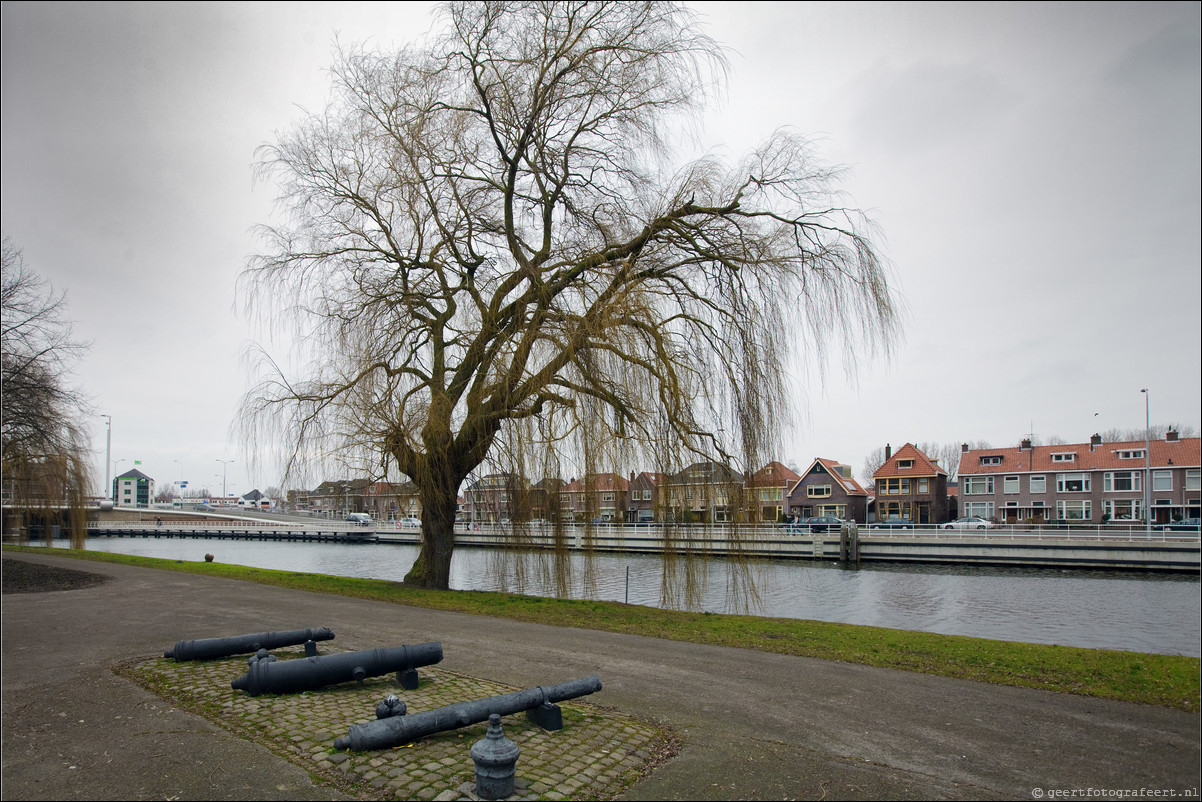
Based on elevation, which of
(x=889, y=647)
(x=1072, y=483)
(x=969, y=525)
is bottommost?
(x=969, y=525)

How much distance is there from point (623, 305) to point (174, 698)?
8.17 meters

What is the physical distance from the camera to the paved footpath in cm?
464

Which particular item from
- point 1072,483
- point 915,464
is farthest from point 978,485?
point 1072,483

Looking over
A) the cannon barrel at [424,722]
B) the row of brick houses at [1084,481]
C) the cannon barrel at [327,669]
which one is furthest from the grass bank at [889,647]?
the row of brick houses at [1084,481]

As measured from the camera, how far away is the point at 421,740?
17.5 feet

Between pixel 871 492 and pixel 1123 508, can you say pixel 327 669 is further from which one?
pixel 871 492

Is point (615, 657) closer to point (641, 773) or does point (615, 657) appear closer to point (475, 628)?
point (475, 628)

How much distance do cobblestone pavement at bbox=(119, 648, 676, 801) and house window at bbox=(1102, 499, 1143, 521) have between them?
63.6 m

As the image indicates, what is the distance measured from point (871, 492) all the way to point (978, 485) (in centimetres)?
1294

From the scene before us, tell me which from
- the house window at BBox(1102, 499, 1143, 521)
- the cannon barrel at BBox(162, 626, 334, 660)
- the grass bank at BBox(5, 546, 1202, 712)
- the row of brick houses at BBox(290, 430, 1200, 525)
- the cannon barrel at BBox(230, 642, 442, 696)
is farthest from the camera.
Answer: the house window at BBox(1102, 499, 1143, 521)

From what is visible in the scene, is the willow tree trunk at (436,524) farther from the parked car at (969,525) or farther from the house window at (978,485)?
the house window at (978,485)

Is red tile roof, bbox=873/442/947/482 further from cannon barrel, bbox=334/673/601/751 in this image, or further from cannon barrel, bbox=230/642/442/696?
cannon barrel, bbox=334/673/601/751

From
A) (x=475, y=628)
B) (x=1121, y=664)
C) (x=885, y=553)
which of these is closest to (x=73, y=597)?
(x=475, y=628)

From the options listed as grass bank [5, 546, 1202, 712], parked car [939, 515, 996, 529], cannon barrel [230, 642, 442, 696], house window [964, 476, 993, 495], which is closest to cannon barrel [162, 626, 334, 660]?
cannon barrel [230, 642, 442, 696]
